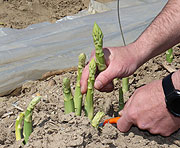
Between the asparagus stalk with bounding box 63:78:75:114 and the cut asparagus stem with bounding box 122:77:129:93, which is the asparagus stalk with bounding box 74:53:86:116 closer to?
the asparagus stalk with bounding box 63:78:75:114

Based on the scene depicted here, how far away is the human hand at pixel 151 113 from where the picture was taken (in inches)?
60.4

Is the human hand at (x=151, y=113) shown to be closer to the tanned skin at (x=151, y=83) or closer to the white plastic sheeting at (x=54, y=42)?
the tanned skin at (x=151, y=83)

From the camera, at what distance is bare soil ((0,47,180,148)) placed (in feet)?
4.66

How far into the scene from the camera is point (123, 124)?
1634mm

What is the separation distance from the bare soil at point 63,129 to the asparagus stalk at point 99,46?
0.34 meters

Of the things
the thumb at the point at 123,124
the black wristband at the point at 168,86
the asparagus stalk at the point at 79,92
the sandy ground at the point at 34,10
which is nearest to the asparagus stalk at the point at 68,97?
the asparagus stalk at the point at 79,92

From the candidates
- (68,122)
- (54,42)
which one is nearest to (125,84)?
(68,122)

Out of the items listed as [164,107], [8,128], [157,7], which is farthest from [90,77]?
[157,7]

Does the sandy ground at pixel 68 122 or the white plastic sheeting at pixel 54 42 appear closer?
the sandy ground at pixel 68 122

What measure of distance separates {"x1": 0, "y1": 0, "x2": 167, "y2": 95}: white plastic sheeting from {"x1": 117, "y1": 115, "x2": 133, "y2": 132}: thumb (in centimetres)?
105

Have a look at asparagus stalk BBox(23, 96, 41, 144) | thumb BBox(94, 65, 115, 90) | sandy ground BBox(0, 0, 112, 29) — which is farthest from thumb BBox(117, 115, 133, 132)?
sandy ground BBox(0, 0, 112, 29)

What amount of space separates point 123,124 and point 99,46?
0.47m

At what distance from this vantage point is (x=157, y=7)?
320 cm

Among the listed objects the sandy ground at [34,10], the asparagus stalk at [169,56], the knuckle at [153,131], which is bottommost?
the knuckle at [153,131]
